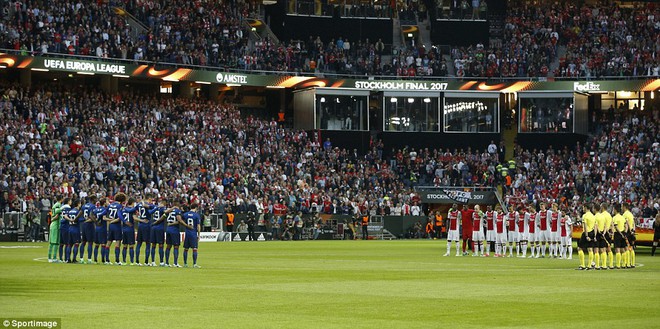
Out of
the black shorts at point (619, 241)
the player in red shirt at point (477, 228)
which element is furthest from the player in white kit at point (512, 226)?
the black shorts at point (619, 241)

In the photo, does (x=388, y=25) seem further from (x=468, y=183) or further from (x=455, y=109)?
(x=468, y=183)

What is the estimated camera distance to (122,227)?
33.1 m

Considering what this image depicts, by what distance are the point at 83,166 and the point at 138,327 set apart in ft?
139

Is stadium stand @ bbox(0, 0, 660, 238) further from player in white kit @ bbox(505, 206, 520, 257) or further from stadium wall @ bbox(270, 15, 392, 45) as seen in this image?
player in white kit @ bbox(505, 206, 520, 257)

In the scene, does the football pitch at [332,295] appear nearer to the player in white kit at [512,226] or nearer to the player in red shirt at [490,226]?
the player in red shirt at [490,226]

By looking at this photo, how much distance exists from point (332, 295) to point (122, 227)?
12151 millimetres

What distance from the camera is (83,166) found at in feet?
190

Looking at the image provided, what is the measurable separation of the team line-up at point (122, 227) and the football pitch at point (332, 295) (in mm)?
1020

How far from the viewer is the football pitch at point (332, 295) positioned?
17812 mm

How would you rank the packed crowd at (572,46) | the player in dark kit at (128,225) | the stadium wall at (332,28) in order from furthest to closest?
the stadium wall at (332,28), the packed crowd at (572,46), the player in dark kit at (128,225)

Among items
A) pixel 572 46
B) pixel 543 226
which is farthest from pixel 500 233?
pixel 572 46

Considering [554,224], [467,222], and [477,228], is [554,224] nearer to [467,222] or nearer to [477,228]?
[477,228]

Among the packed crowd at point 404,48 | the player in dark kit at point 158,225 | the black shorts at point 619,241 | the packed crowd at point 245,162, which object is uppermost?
the packed crowd at point 404,48

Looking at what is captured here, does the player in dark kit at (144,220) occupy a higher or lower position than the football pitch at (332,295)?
higher
